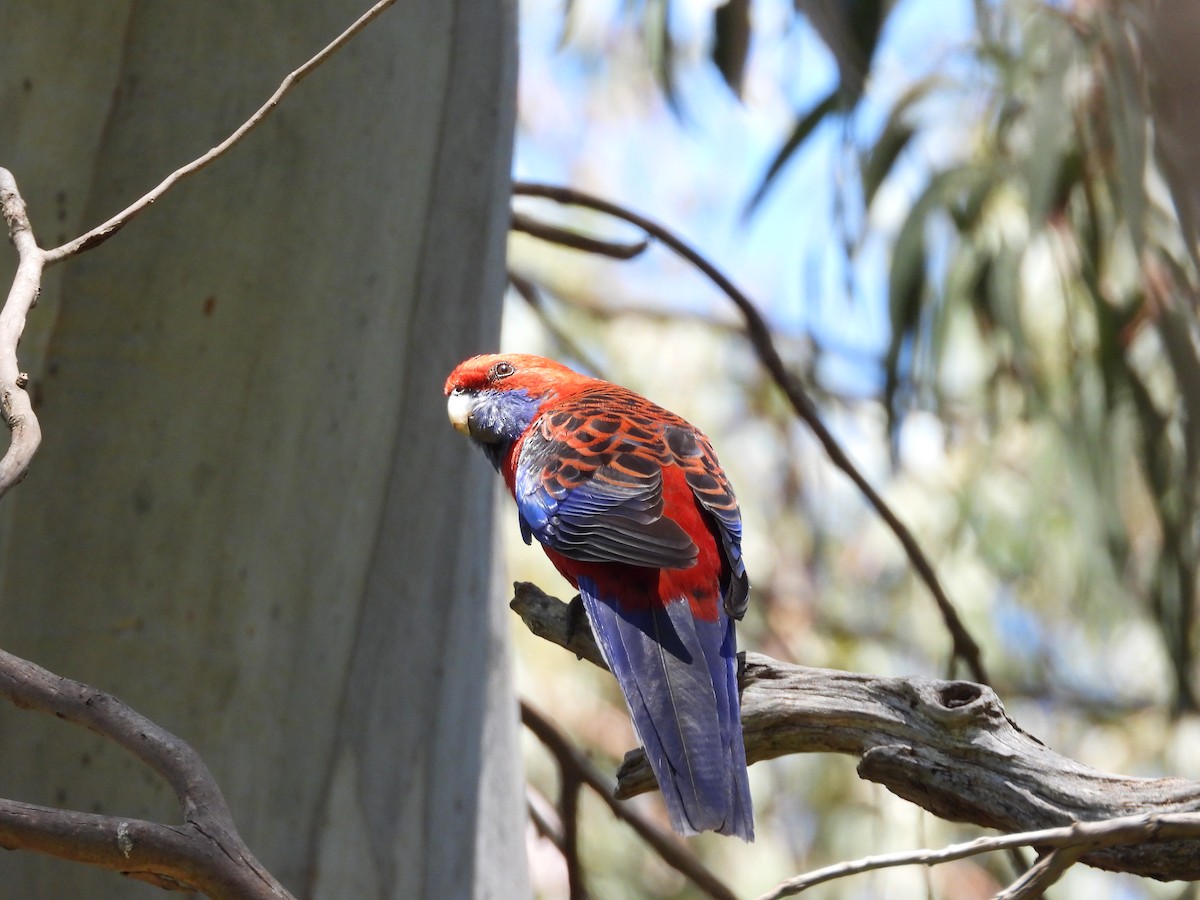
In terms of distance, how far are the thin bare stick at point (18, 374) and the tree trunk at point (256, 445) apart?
1.47 feet

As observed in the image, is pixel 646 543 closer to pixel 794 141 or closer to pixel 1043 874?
pixel 1043 874

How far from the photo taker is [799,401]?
248 cm

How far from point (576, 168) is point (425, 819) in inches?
273

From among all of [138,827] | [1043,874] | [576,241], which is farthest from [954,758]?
[576,241]

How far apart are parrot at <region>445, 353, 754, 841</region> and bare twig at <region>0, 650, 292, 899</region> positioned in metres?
0.55

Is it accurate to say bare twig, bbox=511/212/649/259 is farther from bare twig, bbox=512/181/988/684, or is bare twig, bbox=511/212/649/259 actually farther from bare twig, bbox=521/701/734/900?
bare twig, bbox=521/701/734/900

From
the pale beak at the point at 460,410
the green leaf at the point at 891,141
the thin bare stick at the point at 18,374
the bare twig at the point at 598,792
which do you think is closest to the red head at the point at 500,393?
the pale beak at the point at 460,410

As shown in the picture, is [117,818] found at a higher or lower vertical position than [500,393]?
lower

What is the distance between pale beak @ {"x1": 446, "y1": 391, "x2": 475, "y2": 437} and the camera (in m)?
1.95

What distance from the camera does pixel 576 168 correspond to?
834cm

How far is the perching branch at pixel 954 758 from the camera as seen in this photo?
1.23 metres

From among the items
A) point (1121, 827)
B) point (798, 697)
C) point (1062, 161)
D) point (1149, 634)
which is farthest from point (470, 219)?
point (1149, 634)

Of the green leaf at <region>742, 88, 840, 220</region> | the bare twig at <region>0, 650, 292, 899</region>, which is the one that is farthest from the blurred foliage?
the bare twig at <region>0, 650, 292, 899</region>

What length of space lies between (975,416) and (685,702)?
484cm
